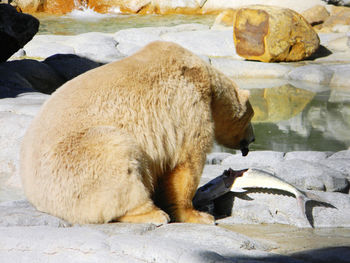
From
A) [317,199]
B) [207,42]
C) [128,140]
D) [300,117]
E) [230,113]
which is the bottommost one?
[300,117]

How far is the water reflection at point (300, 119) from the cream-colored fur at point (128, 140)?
3.97m

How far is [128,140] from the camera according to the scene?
11.8 feet

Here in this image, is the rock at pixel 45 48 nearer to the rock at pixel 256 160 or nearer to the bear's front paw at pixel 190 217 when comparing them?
the rock at pixel 256 160

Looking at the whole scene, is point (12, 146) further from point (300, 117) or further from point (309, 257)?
point (300, 117)

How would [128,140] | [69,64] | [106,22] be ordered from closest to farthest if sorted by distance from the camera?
[128,140] → [69,64] → [106,22]

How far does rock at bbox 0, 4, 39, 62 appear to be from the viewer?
9.30m

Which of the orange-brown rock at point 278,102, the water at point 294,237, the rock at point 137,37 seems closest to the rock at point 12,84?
the orange-brown rock at point 278,102

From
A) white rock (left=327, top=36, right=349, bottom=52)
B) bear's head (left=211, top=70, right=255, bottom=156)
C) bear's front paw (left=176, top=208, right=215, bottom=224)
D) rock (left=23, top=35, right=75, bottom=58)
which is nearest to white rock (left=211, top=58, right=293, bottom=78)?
white rock (left=327, top=36, right=349, bottom=52)

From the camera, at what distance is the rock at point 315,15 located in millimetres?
17422

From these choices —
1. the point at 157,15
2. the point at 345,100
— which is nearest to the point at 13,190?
the point at 345,100

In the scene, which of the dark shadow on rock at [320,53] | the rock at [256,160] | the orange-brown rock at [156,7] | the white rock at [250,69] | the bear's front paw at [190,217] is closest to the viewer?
the bear's front paw at [190,217]

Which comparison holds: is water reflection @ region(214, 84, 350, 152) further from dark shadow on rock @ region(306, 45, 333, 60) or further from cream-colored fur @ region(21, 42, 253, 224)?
cream-colored fur @ region(21, 42, 253, 224)

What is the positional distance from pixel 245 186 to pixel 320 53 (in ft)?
37.2

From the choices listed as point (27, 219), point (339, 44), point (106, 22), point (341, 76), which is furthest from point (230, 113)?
point (106, 22)
